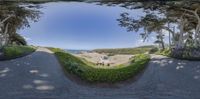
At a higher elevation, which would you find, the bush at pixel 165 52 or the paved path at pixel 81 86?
the bush at pixel 165 52

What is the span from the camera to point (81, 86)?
606 cm

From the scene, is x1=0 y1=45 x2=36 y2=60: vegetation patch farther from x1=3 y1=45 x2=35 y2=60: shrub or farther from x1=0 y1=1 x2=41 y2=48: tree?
x1=0 y1=1 x2=41 y2=48: tree

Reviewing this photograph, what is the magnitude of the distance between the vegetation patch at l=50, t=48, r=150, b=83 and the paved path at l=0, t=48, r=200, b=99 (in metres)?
0.13

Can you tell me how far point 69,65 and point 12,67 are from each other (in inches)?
36.1

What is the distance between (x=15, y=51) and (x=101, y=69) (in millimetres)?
1282

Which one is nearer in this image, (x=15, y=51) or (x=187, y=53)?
(x=187, y=53)

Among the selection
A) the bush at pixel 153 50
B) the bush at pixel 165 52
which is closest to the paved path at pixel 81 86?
the bush at pixel 165 52

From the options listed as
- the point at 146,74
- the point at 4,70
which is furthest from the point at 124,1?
the point at 4,70

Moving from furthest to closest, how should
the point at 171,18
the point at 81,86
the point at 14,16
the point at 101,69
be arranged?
1. the point at 81,86
2. the point at 101,69
3. the point at 14,16
4. the point at 171,18

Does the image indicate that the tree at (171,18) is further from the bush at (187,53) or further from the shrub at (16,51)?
the shrub at (16,51)

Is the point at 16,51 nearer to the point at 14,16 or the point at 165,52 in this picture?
the point at 14,16

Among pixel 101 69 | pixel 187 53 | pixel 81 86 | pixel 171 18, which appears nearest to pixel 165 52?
pixel 187 53

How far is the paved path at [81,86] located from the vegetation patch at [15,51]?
0.13m

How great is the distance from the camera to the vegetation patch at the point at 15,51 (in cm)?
493
